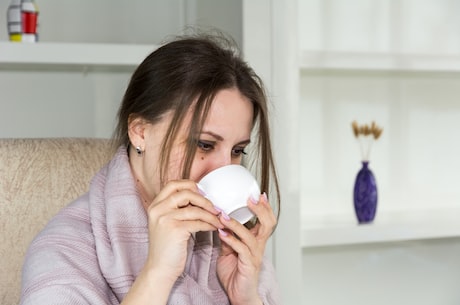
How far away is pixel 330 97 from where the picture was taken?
2.54m

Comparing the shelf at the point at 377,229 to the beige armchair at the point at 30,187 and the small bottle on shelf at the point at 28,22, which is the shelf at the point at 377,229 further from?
the small bottle on shelf at the point at 28,22

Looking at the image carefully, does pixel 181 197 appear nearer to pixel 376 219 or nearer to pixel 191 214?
pixel 191 214

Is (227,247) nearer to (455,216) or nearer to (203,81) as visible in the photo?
(203,81)

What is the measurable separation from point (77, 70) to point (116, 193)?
1058 millimetres

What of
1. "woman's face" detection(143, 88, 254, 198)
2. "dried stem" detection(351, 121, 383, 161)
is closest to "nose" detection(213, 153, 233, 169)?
"woman's face" detection(143, 88, 254, 198)

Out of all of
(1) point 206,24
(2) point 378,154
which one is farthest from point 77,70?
(2) point 378,154

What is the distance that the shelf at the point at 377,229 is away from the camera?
88.4 inches

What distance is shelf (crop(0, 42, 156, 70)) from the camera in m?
1.99

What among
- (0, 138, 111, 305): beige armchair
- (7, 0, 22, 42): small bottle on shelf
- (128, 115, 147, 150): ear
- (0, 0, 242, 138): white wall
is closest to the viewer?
(128, 115, 147, 150): ear

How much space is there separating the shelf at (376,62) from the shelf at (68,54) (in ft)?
1.48

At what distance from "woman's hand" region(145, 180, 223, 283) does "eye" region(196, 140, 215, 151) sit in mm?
114

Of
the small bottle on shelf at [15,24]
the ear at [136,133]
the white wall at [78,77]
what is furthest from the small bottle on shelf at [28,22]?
the ear at [136,133]

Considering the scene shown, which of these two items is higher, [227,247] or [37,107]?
[37,107]

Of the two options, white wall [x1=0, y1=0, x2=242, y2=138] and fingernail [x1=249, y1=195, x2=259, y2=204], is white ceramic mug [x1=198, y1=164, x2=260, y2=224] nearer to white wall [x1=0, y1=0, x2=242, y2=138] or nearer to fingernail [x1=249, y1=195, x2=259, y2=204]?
fingernail [x1=249, y1=195, x2=259, y2=204]
